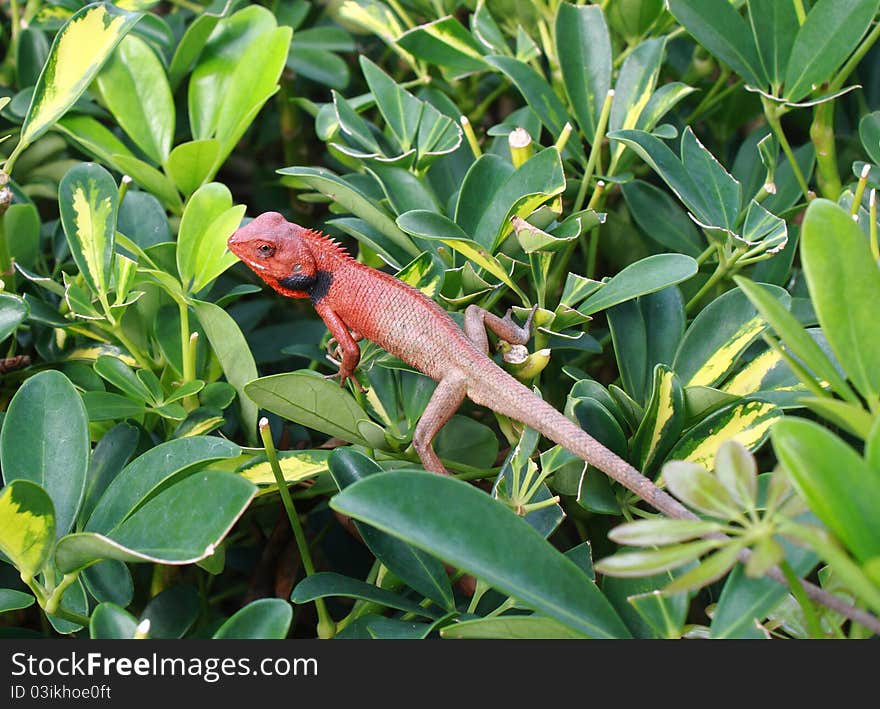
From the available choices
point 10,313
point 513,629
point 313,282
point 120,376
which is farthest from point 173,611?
point 313,282

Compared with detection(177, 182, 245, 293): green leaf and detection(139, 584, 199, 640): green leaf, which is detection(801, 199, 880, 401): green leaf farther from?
detection(139, 584, 199, 640): green leaf

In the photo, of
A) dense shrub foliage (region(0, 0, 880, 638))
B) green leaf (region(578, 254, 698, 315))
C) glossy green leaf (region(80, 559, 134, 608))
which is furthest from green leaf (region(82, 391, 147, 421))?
green leaf (region(578, 254, 698, 315))

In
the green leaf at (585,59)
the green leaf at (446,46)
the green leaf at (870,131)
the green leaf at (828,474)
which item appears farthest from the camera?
the green leaf at (446,46)

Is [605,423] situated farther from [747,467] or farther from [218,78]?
[218,78]

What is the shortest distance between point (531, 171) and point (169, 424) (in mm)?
782

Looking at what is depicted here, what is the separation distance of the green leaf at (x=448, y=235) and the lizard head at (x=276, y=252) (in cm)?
65

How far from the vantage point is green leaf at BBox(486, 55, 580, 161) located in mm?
1738

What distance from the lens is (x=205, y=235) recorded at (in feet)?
5.17

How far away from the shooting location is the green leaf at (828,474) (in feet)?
2.84

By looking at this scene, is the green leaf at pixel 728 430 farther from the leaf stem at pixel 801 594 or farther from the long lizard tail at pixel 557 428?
the leaf stem at pixel 801 594

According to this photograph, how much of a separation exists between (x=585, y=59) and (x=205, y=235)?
0.84 metres

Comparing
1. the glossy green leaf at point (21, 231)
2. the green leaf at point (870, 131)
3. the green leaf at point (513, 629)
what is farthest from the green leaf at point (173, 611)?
the green leaf at point (870, 131)

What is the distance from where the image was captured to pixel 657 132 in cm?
172

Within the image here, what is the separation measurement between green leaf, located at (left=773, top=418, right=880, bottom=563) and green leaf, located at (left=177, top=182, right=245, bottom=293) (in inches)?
39.7
